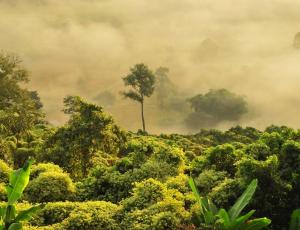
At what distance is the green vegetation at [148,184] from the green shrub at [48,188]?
45 mm

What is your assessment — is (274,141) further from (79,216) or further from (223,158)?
(79,216)

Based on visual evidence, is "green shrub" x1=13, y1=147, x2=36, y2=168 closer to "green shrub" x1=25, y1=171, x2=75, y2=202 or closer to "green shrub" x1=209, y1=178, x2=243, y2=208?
"green shrub" x1=25, y1=171, x2=75, y2=202

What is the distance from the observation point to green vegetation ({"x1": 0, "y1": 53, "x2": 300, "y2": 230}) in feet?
50.1

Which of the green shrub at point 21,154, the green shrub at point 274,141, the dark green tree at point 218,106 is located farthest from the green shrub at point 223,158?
the dark green tree at point 218,106

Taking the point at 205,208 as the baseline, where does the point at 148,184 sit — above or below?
above

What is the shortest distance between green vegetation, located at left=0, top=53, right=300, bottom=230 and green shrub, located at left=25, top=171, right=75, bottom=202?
0.05m

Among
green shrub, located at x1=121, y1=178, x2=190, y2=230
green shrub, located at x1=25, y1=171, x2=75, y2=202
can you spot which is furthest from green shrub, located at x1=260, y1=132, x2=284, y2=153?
green shrub, located at x1=25, y1=171, x2=75, y2=202

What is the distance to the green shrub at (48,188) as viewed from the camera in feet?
72.4

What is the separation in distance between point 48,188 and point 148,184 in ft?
17.6

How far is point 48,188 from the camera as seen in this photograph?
871 inches

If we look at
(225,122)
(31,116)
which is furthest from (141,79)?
(225,122)

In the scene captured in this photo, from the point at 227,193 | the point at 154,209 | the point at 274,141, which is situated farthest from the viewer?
the point at 274,141

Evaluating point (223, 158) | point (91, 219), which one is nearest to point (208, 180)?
point (223, 158)

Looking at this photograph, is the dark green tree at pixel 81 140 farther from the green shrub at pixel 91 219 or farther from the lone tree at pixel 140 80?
the lone tree at pixel 140 80
